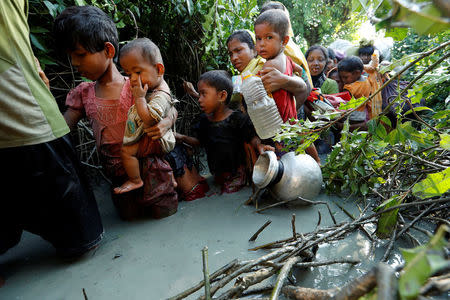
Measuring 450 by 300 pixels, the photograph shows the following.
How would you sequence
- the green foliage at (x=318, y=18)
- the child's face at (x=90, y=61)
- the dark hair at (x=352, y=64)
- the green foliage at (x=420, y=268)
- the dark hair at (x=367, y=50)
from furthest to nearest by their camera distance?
the green foliage at (x=318, y=18) → the dark hair at (x=367, y=50) → the dark hair at (x=352, y=64) → the child's face at (x=90, y=61) → the green foliage at (x=420, y=268)

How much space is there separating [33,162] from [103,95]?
82cm

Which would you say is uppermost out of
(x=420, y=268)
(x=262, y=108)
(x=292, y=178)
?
(x=262, y=108)

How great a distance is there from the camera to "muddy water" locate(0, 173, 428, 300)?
1.33 m

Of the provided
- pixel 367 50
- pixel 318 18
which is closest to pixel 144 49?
pixel 367 50

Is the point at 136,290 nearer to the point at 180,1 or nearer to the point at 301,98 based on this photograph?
the point at 301,98

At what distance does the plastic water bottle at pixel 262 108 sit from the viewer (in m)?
2.22

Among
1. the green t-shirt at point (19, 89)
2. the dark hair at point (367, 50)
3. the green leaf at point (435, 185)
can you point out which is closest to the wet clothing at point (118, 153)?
the green t-shirt at point (19, 89)

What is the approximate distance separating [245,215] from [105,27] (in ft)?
5.82

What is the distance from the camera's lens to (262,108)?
2.22 m

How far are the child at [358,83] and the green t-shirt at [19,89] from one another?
3351 millimetres

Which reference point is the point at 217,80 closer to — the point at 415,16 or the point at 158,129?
the point at 158,129

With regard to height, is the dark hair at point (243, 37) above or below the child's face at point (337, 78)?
above

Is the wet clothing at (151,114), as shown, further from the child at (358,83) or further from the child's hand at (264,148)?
the child at (358,83)

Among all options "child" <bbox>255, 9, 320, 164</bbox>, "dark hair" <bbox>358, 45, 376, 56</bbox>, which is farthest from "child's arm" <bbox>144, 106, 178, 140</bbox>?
"dark hair" <bbox>358, 45, 376, 56</bbox>
